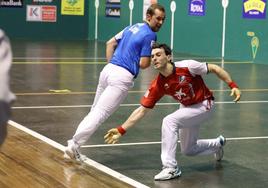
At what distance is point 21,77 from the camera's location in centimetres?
1378

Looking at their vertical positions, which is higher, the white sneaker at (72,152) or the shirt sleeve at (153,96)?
the shirt sleeve at (153,96)

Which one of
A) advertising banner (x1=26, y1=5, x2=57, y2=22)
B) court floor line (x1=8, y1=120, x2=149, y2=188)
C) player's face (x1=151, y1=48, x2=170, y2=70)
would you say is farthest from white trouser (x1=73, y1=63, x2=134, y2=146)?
advertising banner (x1=26, y1=5, x2=57, y2=22)

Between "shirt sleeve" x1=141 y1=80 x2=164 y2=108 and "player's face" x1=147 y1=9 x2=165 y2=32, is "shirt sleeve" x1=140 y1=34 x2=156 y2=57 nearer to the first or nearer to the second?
"player's face" x1=147 y1=9 x2=165 y2=32

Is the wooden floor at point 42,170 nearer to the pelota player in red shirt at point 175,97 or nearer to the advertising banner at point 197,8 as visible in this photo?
the pelota player in red shirt at point 175,97

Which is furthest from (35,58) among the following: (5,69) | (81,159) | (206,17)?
(5,69)

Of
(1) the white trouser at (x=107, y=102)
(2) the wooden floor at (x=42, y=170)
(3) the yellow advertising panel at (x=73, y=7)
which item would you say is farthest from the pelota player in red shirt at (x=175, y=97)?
(3) the yellow advertising panel at (x=73, y=7)

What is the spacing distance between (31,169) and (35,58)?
1261 cm

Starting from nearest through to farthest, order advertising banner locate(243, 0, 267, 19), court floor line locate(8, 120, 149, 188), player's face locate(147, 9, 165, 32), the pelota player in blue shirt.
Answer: court floor line locate(8, 120, 149, 188) < player's face locate(147, 9, 165, 32) < the pelota player in blue shirt < advertising banner locate(243, 0, 267, 19)

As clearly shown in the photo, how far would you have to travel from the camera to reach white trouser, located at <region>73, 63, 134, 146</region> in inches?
238

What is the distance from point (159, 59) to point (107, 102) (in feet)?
2.95

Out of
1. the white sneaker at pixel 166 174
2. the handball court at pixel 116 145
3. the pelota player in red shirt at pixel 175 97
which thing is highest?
the pelota player in red shirt at pixel 175 97

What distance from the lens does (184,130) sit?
5848 mm

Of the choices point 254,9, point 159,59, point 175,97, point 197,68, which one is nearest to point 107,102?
point 175,97

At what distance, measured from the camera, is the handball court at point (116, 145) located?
221 inches
